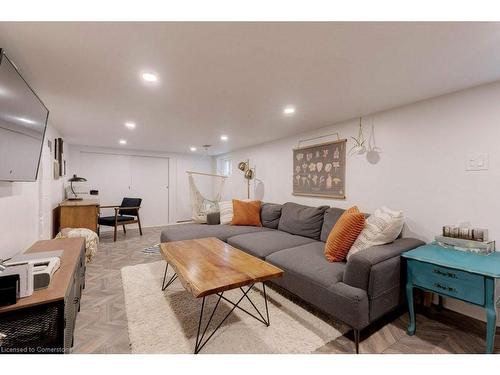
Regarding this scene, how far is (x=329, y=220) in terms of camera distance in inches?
107

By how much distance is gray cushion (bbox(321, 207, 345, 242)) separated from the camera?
8.73ft

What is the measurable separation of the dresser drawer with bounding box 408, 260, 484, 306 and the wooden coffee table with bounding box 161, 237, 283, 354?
101cm

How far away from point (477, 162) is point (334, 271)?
4.87 ft

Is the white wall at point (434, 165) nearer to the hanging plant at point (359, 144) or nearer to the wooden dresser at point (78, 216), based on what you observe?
the hanging plant at point (359, 144)

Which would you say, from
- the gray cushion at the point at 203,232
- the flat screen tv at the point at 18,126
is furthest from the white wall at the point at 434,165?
the flat screen tv at the point at 18,126

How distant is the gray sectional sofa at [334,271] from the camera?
1527mm

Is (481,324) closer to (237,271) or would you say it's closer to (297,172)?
(237,271)

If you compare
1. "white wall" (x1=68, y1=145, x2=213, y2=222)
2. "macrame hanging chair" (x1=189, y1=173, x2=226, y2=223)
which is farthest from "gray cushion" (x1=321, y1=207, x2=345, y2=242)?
"white wall" (x1=68, y1=145, x2=213, y2=222)

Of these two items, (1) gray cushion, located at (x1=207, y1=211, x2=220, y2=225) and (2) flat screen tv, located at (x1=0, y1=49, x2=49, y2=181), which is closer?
(2) flat screen tv, located at (x1=0, y1=49, x2=49, y2=181)

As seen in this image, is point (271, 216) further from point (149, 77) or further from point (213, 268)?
point (149, 77)

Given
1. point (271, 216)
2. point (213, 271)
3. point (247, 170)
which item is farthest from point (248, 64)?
point (247, 170)

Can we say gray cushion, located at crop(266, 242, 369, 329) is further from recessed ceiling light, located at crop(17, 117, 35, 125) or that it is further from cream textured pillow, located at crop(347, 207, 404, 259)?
recessed ceiling light, located at crop(17, 117, 35, 125)
